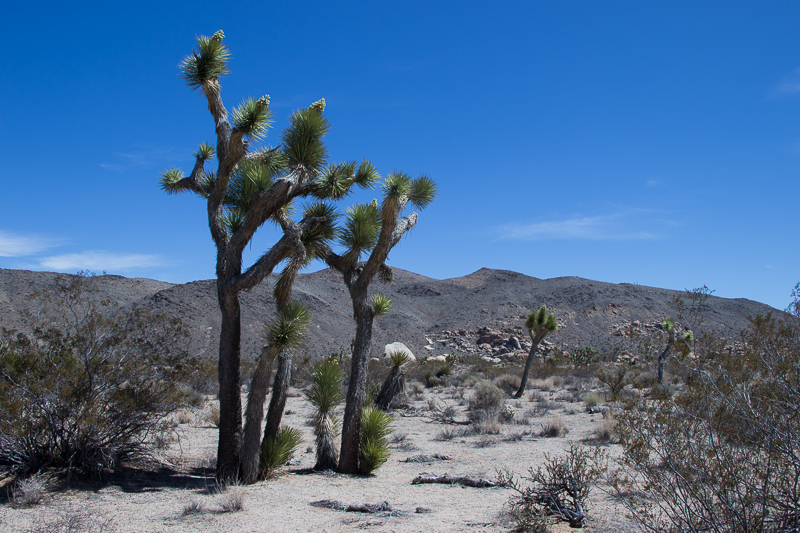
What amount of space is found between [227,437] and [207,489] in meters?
0.84

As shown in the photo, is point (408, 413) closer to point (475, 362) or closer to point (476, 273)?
point (475, 362)

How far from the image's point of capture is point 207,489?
779cm

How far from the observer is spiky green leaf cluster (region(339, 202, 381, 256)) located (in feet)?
31.7

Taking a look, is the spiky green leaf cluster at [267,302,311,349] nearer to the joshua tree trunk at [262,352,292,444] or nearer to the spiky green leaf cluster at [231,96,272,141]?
the joshua tree trunk at [262,352,292,444]

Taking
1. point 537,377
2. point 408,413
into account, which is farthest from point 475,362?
point 408,413

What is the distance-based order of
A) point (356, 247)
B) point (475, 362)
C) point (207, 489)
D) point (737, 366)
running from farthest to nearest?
point (475, 362), point (356, 247), point (207, 489), point (737, 366)

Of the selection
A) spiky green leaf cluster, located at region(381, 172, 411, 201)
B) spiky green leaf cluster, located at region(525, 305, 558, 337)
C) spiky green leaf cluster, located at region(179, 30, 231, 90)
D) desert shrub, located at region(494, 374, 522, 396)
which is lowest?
desert shrub, located at region(494, 374, 522, 396)

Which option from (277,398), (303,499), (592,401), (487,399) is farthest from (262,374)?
(592,401)

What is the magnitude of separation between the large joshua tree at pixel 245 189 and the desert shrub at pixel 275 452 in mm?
490

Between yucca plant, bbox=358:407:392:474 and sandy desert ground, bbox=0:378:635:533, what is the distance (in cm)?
26

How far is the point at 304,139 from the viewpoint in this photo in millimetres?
8562

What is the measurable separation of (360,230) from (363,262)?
28.6 inches

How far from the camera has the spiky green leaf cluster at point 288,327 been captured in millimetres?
8055

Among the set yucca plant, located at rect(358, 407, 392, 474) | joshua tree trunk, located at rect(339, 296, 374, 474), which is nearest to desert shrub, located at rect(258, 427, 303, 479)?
joshua tree trunk, located at rect(339, 296, 374, 474)
